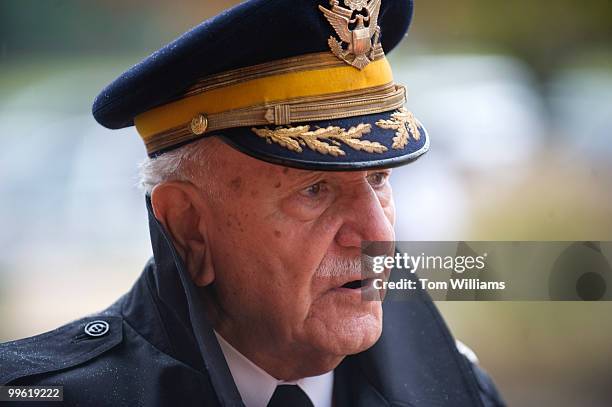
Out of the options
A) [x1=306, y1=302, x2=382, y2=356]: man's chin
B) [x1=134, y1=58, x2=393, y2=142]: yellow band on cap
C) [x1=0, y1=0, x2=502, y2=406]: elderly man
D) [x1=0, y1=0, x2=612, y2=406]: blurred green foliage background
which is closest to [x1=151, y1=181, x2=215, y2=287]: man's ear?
[x1=0, y1=0, x2=502, y2=406]: elderly man

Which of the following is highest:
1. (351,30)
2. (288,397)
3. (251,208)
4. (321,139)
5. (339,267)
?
(351,30)

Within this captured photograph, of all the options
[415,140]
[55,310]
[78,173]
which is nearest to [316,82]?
[415,140]

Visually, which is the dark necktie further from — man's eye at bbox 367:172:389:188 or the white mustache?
man's eye at bbox 367:172:389:188

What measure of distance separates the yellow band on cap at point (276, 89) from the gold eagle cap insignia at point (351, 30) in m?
0.02

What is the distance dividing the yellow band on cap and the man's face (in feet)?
0.29

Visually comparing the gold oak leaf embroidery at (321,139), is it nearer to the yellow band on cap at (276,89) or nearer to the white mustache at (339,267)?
the yellow band on cap at (276,89)

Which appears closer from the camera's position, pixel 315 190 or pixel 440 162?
pixel 315 190

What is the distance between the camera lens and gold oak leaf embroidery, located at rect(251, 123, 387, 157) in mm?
1329

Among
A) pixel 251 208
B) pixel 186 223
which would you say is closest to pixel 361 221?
pixel 251 208

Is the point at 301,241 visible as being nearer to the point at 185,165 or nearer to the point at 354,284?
the point at 354,284

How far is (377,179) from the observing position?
1.49 meters

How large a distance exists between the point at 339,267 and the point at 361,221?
9 centimetres

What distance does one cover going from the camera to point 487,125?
3.74 meters

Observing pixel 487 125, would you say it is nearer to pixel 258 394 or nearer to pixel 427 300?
pixel 427 300
